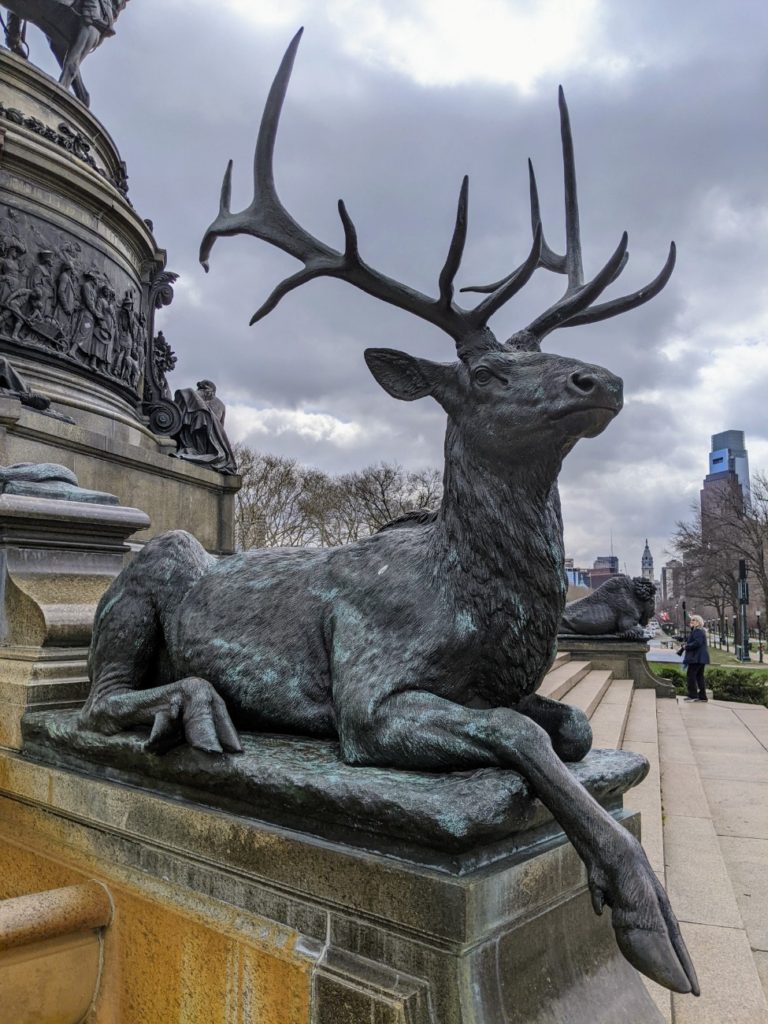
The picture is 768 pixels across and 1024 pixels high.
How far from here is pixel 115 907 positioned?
2562mm

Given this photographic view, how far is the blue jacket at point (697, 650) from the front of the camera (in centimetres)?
1336

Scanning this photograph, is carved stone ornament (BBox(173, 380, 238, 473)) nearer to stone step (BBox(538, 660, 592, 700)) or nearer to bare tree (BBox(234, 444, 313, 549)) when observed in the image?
stone step (BBox(538, 660, 592, 700))

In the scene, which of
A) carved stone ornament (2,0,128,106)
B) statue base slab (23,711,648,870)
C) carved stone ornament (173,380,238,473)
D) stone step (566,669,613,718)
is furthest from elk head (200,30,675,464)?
carved stone ornament (2,0,128,106)

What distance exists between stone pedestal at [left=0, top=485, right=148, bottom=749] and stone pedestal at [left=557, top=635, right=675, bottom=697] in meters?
12.5

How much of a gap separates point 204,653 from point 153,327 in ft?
38.5

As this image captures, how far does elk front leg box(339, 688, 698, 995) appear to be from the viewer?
170 cm

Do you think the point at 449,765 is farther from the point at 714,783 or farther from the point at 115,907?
the point at 714,783

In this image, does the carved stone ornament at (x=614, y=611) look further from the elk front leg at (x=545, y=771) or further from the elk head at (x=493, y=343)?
the elk front leg at (x=545, y=771)

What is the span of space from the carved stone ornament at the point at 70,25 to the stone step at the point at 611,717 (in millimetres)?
13775

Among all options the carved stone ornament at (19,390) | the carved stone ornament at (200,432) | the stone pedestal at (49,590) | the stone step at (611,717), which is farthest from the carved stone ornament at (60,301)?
the stone step at (611,717)

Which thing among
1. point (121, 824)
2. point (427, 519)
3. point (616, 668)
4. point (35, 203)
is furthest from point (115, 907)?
point (616, 668)

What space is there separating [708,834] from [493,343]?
4.06 meters

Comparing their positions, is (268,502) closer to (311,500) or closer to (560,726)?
(311,500)

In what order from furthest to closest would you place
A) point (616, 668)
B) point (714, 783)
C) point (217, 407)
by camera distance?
1. point (616, 668)
2. point (217, 407)
3. point (714, 783)
